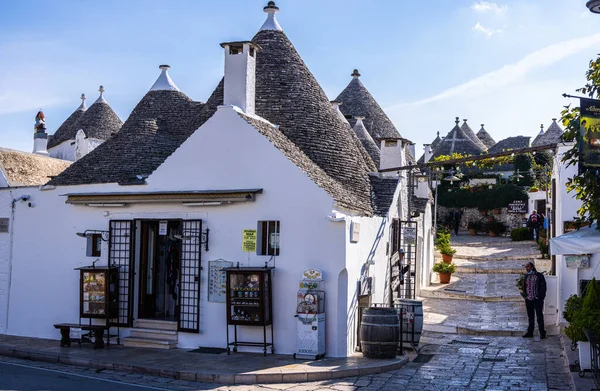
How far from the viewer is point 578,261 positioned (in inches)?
543

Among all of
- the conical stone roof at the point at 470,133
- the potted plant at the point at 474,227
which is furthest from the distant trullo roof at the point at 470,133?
the potted plant at the point at 474,227

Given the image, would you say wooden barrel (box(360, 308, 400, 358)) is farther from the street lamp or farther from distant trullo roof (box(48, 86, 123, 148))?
distant trullo roof (box(48, 86, 123, 148))

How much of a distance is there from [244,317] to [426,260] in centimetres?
1316

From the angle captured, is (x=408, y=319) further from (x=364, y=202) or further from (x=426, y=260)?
(x=426, y=260)

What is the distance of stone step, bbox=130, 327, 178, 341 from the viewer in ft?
46.4

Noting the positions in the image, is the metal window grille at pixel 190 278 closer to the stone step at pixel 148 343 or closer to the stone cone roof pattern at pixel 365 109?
the stone step at pixel 148 343

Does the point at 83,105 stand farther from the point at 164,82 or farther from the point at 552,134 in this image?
the point at 552,134

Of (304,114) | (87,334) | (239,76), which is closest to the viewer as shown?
(87,334)

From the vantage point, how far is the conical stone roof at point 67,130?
32.6m

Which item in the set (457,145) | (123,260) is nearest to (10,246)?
(123,260)

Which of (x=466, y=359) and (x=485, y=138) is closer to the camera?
(x=466, y=359)

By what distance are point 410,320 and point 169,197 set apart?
18.0 feet

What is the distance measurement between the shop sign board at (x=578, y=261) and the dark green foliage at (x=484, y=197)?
1129 inches

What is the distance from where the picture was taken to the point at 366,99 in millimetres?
27328
